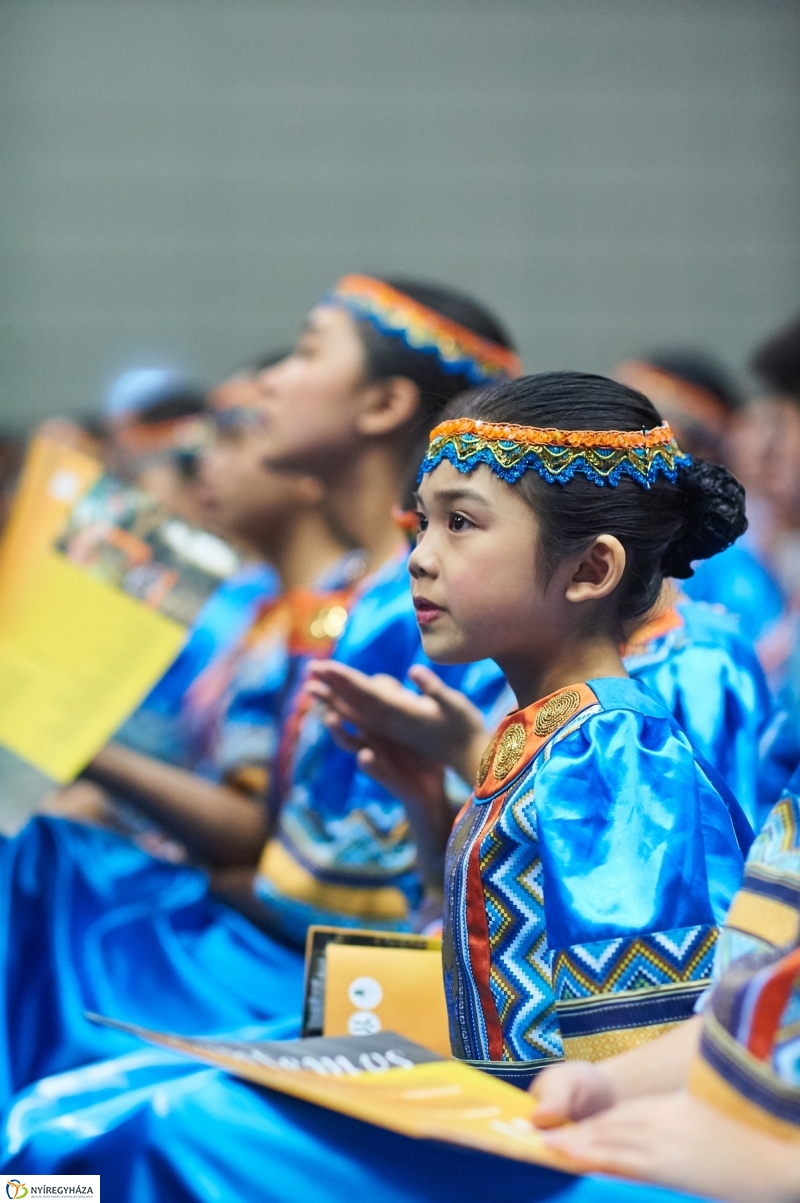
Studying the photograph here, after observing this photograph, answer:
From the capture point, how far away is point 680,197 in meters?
9.17

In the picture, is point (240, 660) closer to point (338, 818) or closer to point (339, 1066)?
point (338, 818)

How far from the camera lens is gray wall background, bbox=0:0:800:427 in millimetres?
9094

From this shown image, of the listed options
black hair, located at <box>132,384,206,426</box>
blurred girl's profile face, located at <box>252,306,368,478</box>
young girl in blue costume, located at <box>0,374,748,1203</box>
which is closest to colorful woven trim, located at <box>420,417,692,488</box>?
young girl in blue costume, located at <box>0,374,748,1203</box>

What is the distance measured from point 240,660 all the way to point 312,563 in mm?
301

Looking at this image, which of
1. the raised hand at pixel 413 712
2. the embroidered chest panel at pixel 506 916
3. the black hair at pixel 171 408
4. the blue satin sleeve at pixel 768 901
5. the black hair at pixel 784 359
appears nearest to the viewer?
the blue satin sleeve at pixel 768 901

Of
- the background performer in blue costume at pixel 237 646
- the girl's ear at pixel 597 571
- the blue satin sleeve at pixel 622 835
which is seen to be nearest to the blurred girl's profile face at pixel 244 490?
the background performer in blue costume at pixel 237 646

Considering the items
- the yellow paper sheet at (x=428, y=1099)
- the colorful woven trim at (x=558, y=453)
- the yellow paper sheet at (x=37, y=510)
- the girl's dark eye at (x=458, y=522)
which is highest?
the colorful woven trim at (x=558, y=453)

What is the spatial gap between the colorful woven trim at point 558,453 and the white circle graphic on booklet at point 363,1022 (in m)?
0.70

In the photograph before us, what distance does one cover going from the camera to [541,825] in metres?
1.48

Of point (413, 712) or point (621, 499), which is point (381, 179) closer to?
point (413, 712)

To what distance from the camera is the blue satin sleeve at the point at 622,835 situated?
1411 mm

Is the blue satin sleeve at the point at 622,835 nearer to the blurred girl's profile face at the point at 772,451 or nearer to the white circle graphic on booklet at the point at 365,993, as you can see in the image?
the white circle graphic on booklet at the point at 365,993

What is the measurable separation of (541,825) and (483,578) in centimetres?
29

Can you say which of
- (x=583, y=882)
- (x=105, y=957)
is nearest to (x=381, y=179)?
(x=105, y=957)
